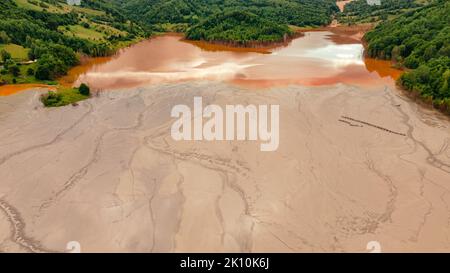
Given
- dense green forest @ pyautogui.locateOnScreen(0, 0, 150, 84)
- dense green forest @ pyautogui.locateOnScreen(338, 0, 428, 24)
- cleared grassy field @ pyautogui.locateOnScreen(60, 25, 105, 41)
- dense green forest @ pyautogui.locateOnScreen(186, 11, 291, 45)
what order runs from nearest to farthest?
1. dense green forest @ pyautogui.locateOnScreen(0, 0, 150, 84)
2. cleared grassy field @ pyautogui.locateOnScreen(60, 25, 105, 41)
3. dense green forest @ pyautogui.locateOnScreen(186, 11, 291, 45)
4. dense green forest @ pyautogui.locateOnScreen(338, 0, 428, 24)

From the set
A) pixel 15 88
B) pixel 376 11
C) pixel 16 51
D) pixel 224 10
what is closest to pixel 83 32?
pixel 16 51

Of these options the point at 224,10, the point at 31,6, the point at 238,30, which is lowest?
the point at 238,30

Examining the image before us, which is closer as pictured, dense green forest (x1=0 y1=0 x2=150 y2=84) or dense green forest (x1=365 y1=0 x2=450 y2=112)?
dense green forest (x1=365 y1=0 x2=450 y2=112)

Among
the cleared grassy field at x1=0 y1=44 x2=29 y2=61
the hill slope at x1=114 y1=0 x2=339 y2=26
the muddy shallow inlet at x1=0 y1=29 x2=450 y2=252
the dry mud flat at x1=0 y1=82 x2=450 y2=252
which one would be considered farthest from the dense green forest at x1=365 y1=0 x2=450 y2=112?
the cleared grassy field at x1=0 y1=44 x2=29 y2=61

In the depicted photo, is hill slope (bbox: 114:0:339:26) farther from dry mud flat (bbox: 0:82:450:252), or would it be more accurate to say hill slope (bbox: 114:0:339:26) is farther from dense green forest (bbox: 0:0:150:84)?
dry mud flat (bbox: 0:82:450:252)

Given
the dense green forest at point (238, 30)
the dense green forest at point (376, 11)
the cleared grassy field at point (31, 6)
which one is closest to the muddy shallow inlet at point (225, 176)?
the dense green forest at point (238, 30)

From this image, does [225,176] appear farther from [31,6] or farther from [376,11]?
[376,11]

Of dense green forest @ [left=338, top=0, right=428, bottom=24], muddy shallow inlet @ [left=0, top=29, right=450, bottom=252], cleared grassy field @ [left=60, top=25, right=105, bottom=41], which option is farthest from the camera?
dense green forest @ [left=338, top=0, right=428, bottom=24]
